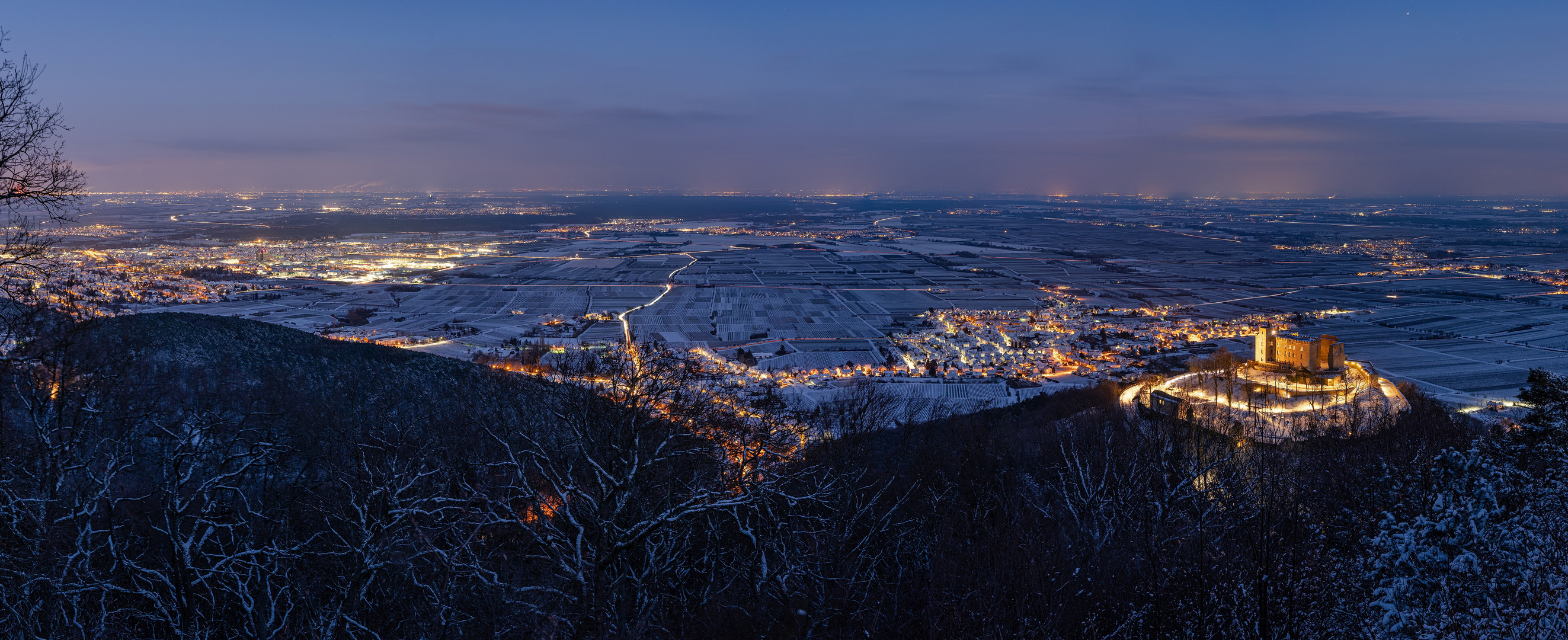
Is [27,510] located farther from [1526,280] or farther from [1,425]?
[1526,280]

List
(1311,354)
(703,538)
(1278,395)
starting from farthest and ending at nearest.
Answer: (1311,354) → (1278,395) → (703,538)

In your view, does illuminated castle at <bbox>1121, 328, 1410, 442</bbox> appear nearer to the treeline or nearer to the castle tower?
the castle tower

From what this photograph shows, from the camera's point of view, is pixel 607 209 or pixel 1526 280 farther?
pixel 607 209

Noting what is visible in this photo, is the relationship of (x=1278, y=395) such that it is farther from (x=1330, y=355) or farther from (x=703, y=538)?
(x=703, y=538)

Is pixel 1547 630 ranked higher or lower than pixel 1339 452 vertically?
higher

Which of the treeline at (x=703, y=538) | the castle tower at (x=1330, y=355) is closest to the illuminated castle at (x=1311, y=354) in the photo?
the castle tower at (x=1330, y=355)

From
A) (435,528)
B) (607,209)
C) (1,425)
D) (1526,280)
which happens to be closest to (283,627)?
(435,528)

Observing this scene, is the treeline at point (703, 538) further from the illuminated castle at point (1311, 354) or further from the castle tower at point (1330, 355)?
the castle tower at point (1330, 355)

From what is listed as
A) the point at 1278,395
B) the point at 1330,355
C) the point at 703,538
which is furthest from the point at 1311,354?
the point at 703,538
